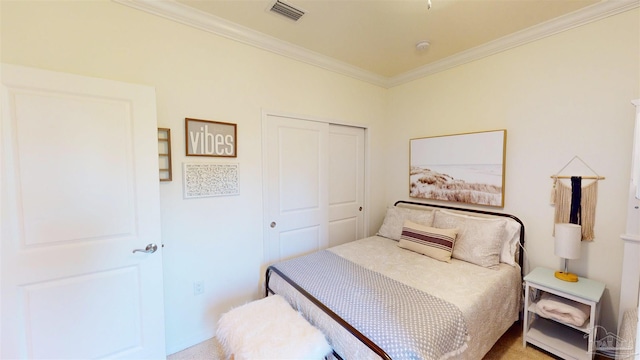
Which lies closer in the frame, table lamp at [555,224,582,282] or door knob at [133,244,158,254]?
door knob at [133,244,158,254]

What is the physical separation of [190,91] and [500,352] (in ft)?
10.6

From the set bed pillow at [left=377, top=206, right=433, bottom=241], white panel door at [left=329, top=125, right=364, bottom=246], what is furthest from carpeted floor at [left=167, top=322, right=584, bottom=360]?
white panel door at [left=329, top=125, right=364, bottom=246]

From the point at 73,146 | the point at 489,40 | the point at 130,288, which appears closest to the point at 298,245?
the point at 130,288

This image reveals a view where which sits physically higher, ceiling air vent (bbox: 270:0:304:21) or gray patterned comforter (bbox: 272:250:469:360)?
ceiling air vent (bbox: 270:0:304:21)

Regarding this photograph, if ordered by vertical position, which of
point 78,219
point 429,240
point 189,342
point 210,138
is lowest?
point 189,342

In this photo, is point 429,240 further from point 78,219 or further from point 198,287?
point 78,219

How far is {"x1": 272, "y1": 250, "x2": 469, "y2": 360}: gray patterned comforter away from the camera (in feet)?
3.92

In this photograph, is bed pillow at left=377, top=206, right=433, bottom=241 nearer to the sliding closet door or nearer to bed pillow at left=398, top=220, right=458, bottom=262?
bed pillow at left=398, top=220, right=458, bottom=262

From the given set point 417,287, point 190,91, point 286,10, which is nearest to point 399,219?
point 417,287

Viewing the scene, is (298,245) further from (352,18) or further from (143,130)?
(352,18)

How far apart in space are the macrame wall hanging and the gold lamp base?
32 centimetres

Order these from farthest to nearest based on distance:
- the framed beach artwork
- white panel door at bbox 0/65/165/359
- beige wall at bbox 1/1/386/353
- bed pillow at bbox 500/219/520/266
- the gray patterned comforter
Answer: the framed beach artwork < bed pillow at bbox 500/219/520/266 < beige wall at bbox 1/1/386/353 < white panel door at bbox 0/65/165/359 < the gray patterned comforter

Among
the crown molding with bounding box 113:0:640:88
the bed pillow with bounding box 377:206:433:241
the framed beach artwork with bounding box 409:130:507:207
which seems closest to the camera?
the crown molding with bounding box 113:0:640:88

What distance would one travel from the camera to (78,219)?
1492 mm
